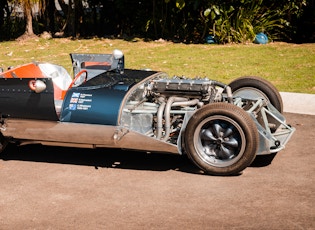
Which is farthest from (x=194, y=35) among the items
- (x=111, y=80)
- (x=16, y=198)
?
(x=16, y=198)

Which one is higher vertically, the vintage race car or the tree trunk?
the vintage race car

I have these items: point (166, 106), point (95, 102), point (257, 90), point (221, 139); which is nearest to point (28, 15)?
point (257, 90)

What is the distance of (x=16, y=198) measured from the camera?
5699 mm

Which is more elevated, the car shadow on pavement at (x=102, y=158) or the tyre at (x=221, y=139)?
the tyre at (x=221, y=139)

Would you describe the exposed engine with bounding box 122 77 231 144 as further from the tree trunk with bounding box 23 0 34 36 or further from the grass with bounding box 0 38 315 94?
the tree trunk with bounding box 23 0 34 36

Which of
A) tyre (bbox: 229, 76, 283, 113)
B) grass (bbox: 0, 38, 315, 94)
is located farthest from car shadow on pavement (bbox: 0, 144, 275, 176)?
grass (bbox: 0, 38, 315, 94)

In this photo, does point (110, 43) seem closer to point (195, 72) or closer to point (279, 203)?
point (195, 72)

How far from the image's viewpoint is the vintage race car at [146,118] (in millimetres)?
6102

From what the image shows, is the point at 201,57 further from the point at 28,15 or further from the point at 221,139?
the point at 221,139

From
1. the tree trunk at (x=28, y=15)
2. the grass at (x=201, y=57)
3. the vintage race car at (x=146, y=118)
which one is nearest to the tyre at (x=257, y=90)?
the vintage race car at (x=146, y=118)

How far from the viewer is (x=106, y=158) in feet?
23.0

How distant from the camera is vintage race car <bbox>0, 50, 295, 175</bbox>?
6.10 meters

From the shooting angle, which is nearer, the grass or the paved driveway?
the paved driveway

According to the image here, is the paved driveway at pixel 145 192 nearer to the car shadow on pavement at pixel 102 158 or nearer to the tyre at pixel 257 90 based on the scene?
the car shadow on pavement at pixel 102 158
